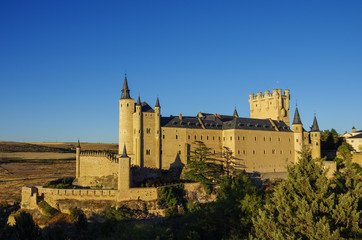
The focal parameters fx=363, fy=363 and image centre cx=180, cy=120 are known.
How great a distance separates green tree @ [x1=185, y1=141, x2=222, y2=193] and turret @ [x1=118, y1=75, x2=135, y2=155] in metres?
9.05

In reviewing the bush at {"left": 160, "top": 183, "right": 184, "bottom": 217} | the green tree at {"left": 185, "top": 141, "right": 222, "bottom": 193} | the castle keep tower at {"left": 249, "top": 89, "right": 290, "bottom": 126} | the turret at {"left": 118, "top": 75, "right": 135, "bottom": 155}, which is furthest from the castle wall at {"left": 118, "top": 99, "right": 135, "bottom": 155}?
the castle keep tower at {"left": 249, "top": 89, "right": 290, "bottom": 126}

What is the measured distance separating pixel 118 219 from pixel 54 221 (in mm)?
7658

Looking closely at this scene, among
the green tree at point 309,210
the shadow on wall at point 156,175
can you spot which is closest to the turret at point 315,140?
the shadow on wall at point 156,175

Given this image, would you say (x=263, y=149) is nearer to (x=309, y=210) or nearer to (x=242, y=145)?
(x=242, y=145)

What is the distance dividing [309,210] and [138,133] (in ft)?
102

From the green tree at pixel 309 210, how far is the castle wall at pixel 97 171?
26.2 metres

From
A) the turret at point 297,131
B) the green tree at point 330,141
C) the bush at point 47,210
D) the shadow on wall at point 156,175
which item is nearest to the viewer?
the bush at point 47,210

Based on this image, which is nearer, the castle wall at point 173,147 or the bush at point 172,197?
the bush at point 172,197

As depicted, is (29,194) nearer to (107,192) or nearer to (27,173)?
(107,192)

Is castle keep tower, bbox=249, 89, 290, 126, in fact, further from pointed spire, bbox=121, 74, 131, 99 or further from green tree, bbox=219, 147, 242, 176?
pointed spire, bbox=121, 74, 131, 99

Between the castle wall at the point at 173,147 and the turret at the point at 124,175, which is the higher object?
the castle wall at the point at 173,147

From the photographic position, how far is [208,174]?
5109 cm

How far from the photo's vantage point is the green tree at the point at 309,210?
23672 millimetres

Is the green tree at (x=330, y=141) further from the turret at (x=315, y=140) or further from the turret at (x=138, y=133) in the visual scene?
the turret at (x=138, y=133)
